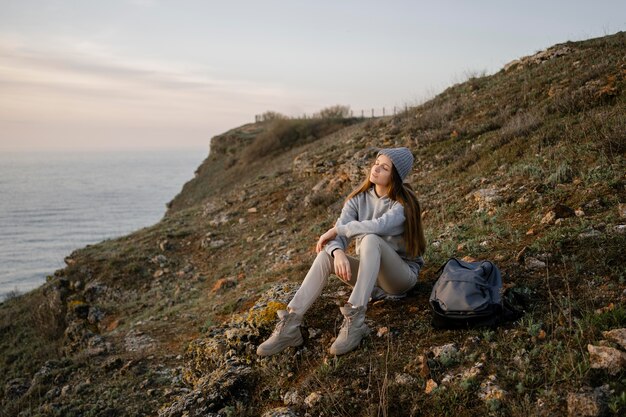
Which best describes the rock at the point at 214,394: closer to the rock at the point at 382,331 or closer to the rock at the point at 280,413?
the rock at the point at 280,413

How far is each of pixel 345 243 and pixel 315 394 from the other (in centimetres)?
147

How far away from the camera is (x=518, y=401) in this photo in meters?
2.96

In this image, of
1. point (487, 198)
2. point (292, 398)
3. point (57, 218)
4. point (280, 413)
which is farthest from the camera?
point (57, 218)

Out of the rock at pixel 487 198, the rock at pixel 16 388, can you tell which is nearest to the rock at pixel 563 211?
the rock at pixel 487 198

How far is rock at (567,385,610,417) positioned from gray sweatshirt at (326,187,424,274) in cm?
198

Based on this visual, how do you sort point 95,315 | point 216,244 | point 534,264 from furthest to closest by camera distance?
point 216,244
point 95,315
point 534,264

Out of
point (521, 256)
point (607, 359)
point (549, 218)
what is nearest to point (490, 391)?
point (607, 359)

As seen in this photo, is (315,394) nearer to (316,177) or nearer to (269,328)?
(269,328)

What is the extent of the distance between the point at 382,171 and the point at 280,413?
7.87ft

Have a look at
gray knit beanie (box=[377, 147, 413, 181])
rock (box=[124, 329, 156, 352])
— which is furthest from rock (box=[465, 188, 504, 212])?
rock (box=[124, 329, 156, 352])

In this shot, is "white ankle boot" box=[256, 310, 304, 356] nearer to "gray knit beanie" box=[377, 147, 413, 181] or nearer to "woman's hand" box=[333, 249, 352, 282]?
"woman's hand" box=[333, 249, 352, 282]

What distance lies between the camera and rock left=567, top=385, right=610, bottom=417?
2.66 meters

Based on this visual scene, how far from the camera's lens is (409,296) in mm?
4789

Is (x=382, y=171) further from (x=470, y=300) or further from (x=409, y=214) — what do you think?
(x=470, y=300)
